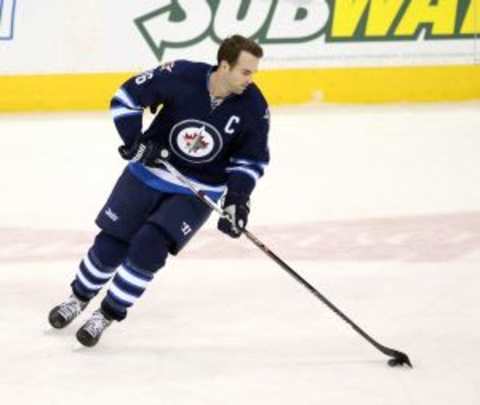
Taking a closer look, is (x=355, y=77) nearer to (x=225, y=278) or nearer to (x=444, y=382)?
(x=225, y=278)

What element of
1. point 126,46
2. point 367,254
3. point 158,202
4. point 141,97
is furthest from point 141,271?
→ point 126,46

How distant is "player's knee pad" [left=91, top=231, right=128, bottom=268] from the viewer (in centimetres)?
348

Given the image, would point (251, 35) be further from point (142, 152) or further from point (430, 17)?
point (142, 152)

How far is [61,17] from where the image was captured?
7582mm

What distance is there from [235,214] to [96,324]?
51 cm

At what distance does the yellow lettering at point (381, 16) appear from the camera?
772 cm

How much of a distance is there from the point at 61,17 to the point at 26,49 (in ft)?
1.01

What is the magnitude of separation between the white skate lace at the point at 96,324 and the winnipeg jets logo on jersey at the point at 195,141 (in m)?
0.53

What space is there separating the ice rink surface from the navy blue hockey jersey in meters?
0.50

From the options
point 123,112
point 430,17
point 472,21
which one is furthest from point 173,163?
point 472,21

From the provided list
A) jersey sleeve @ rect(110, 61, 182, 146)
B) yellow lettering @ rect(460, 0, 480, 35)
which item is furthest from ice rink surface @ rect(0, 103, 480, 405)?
yellow lettering @ rect(460, 0, 480, 35)

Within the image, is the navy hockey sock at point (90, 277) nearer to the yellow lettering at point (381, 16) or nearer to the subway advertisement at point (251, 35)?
the subway advertisement at point (251, 35)

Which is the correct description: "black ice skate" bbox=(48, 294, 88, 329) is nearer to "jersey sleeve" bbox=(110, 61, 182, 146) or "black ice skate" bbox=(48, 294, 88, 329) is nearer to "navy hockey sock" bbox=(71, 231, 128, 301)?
"navy hockey sock" bbox=(71, 231, 128, 301)

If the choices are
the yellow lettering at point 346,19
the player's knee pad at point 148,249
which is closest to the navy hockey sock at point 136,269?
the player's knee pad at point 148,249
